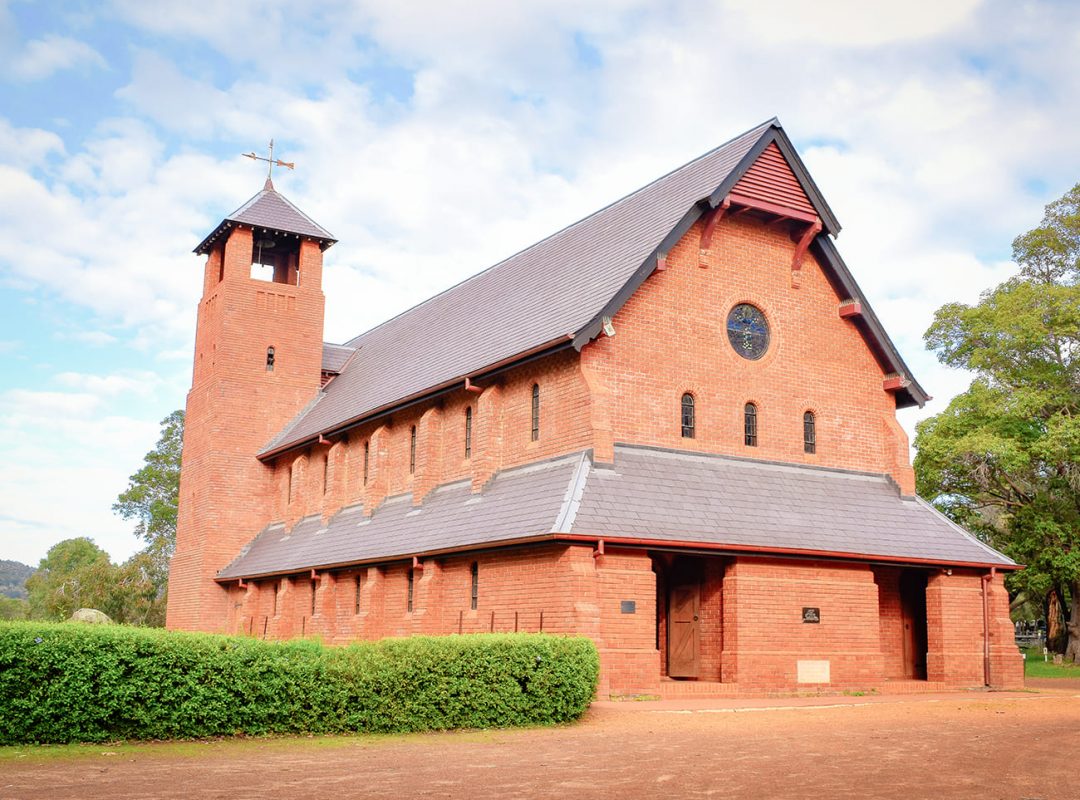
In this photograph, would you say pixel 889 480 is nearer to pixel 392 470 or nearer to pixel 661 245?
pixel 661 245

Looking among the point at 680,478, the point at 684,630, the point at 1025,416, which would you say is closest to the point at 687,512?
the point at 680,478

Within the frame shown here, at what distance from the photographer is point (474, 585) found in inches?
979

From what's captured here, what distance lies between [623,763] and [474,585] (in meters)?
12.1

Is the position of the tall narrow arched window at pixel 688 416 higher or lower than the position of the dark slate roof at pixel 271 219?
lower

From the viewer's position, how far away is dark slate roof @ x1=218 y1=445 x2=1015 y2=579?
2227 centimetres

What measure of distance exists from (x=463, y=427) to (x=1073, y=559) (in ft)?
75.3

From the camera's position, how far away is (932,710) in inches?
794

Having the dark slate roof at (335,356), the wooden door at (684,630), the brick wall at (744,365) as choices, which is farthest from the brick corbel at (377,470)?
the dark slate roof at (335,356)

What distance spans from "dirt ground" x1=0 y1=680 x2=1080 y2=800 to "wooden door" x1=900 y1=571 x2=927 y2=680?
9317mm

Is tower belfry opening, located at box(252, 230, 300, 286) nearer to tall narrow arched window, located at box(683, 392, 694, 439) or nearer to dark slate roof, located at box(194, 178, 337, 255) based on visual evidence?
dark slate roof, located at box(194, 178, 337, 255)

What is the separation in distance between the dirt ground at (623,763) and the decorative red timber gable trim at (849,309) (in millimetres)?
11959

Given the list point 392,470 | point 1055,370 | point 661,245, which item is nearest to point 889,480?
point 661,245

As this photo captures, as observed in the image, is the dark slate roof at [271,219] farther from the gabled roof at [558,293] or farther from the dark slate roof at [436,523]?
the dark slate roof at [436,523]

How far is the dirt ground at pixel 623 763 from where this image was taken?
11000 mm
